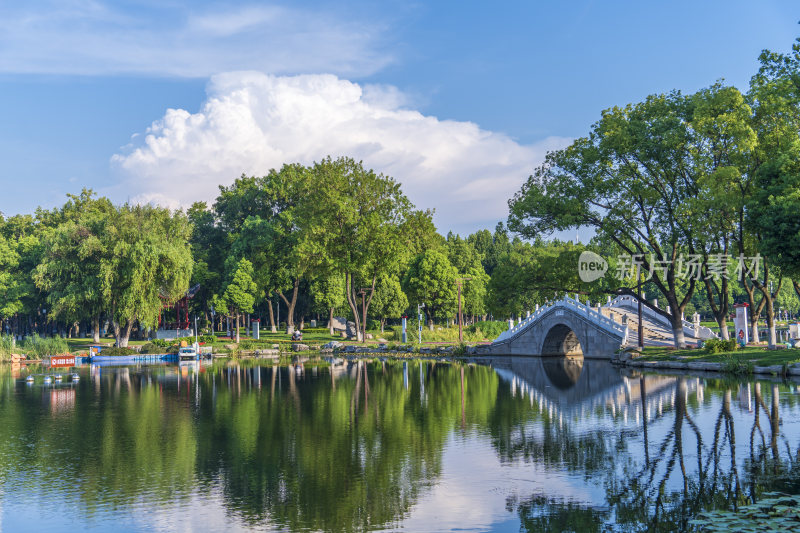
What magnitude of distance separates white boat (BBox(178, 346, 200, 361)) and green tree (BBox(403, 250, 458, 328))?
3139 centimetres

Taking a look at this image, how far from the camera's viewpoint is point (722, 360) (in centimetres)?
3691

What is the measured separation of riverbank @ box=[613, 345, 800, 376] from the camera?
3318 centimetres

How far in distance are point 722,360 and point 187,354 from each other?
4610cm

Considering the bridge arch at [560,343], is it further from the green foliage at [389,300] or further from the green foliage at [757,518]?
the green foliage at [757,518]

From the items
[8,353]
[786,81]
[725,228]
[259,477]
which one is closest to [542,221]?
[725,228]

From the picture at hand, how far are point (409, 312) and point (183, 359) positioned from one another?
4406cm

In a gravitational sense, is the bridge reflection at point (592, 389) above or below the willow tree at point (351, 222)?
below

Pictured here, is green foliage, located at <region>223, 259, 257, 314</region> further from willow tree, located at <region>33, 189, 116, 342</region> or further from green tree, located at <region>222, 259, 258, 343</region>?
willow tree, located at <region>33, 189, 116, 342</region>

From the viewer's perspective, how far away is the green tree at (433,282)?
87375mm

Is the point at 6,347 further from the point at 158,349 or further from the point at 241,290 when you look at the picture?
the point at 241,290

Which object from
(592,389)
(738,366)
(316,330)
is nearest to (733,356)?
(738,366)

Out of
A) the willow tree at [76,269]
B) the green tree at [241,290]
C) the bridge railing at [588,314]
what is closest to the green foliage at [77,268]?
the willow tree at [76,269]

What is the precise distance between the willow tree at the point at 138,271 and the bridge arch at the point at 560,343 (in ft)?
117

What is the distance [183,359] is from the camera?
64.7 m
